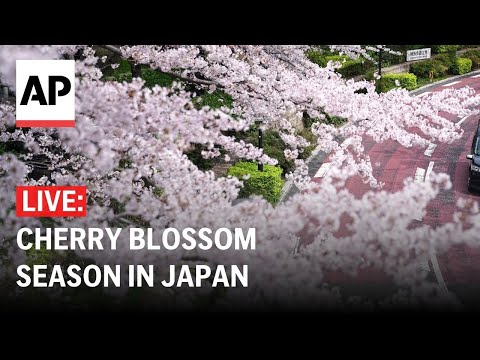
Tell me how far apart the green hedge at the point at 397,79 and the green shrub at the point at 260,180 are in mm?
1959

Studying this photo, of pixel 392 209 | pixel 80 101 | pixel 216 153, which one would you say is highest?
pixel 80 101

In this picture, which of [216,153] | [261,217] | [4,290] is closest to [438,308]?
[261,217]

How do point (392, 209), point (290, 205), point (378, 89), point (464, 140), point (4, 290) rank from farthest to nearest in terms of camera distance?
point (464, 140) < point (378, 89) < point (4, 290) < point (290, 205) < point (392, 209)

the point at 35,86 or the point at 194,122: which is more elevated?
the point at 35,86

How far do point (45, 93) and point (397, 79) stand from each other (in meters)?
4.89

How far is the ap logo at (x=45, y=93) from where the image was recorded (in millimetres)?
4930

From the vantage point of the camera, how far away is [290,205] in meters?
4.55

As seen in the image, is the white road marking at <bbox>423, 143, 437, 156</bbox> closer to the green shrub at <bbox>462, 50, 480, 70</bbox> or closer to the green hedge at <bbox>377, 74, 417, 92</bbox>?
the green hedge at <bbox>377, 74, 417, 92</bbox>

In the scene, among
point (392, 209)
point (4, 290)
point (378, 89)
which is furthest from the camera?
point (378, 89)

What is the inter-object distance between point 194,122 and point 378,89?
4.03 metres

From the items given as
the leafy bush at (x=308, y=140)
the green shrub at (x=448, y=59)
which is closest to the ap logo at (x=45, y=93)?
the leafy bush at (x=308, y=140)

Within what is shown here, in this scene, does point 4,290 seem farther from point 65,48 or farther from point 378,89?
point 378,89

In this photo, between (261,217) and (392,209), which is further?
(261,217)

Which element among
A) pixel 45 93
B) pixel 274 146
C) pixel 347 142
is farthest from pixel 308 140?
pixel 45 93
